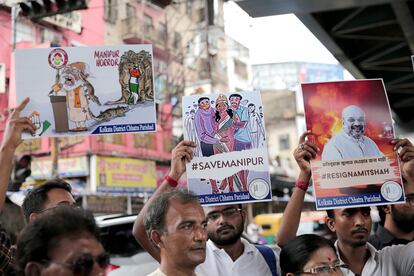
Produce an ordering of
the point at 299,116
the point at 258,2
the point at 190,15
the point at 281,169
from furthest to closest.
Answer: the point at 299,116 → the point at 281,169 → the point at 190,15 → the point at 258,2

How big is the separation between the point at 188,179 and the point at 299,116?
36.4 metres

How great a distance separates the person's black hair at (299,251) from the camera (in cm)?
275

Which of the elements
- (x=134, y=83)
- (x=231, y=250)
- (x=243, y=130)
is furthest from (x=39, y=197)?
(x=243, y=130)

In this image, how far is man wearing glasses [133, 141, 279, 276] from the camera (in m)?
3.03

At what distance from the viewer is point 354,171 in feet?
10.5

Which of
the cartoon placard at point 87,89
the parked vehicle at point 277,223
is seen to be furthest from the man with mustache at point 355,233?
the parked vehicle at point 277,223

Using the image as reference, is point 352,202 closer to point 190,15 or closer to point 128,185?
point 128,185

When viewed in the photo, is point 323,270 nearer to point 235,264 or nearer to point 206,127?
point 235,264

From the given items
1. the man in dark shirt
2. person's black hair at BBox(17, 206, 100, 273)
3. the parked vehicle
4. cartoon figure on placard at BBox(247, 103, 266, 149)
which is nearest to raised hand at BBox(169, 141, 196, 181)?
cartoon figure on placard at BBox(247, 103, 266, 149)

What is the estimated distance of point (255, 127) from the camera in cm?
325

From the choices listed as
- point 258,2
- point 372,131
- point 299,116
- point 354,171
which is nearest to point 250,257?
point 354,171

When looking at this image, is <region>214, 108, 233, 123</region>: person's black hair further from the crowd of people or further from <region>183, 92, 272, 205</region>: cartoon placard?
the crowd of people

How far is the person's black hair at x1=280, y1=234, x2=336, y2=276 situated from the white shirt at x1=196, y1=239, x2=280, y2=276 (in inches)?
7.9

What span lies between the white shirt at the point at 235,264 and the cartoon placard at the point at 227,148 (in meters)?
0.29
